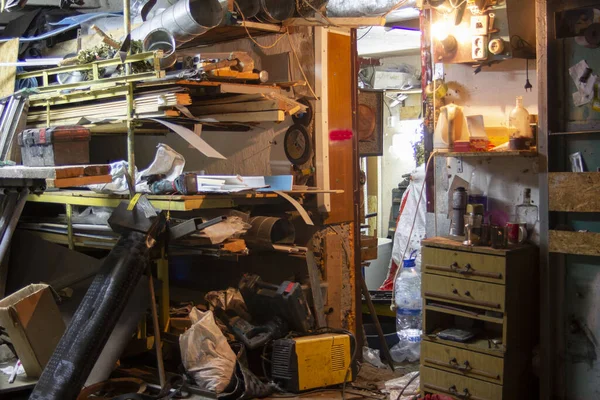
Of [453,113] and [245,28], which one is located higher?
[245,28]

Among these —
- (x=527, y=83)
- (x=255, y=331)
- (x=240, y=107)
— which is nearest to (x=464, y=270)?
(x=527, y=83)

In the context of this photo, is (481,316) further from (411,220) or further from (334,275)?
(411,220)

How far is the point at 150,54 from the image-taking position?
4316 mm

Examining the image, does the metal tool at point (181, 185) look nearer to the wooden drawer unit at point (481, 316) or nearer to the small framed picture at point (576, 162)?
the wooden drawer unit at point (481, 316)

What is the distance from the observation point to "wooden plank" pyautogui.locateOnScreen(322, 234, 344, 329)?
5.12 meters

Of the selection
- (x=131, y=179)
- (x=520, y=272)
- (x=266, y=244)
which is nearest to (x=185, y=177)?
(x=131, y=179)

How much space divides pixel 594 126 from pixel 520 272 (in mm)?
891

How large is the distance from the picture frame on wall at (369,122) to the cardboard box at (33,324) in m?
2.88

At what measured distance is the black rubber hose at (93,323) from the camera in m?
3.67

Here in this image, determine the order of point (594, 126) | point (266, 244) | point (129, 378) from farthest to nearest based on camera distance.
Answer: point (266, 244) → point (129, 378) → point (594, 126)

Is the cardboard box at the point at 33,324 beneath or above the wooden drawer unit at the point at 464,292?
beneath

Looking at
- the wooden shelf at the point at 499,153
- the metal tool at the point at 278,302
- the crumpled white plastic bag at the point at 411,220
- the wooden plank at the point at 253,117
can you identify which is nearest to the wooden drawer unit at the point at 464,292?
the wooden shelf at the point at 499,153

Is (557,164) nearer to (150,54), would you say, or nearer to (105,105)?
(150,54)

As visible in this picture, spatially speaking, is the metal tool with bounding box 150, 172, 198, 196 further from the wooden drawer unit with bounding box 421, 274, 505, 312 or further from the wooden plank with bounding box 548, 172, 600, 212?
the wooden plank with bounding box 548, 172, 600, 212
